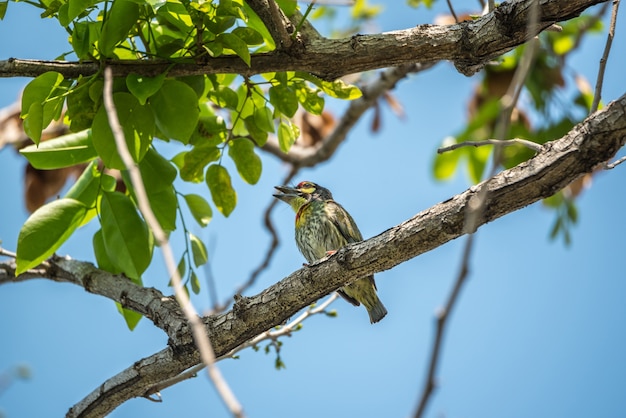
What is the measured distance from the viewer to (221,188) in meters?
3.79

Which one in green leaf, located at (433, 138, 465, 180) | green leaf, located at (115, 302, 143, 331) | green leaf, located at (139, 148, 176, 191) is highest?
green leaf, located at (433, 138, 465, 180)

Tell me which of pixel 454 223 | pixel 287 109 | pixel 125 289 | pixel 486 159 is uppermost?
pixel 486 159

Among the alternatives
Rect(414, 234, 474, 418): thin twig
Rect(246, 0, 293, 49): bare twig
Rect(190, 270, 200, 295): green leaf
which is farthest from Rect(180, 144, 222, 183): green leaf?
Rect(414, 234, 474, 418): thin twig

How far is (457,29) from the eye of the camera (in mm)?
3230

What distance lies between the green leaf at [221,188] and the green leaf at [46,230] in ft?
2.11

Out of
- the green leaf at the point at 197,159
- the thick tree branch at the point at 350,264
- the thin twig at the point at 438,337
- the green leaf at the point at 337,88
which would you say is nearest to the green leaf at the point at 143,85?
the green leaf at the point at 197,159

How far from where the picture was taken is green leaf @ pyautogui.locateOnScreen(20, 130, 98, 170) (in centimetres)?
348

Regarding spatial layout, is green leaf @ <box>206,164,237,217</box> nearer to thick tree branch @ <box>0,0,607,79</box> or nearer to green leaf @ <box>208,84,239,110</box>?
green leaf @ <box>208,84,239,110</box>

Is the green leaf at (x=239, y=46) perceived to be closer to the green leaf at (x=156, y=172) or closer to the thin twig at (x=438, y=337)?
the green leaf at (x=156, y=172)

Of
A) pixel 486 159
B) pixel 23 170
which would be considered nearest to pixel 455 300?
pixel 486 159

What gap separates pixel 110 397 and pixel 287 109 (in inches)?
62.7

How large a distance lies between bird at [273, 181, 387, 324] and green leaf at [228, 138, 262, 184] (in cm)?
125

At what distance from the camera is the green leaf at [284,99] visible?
3.54 metres

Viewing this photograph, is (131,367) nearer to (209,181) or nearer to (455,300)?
(209,181)
